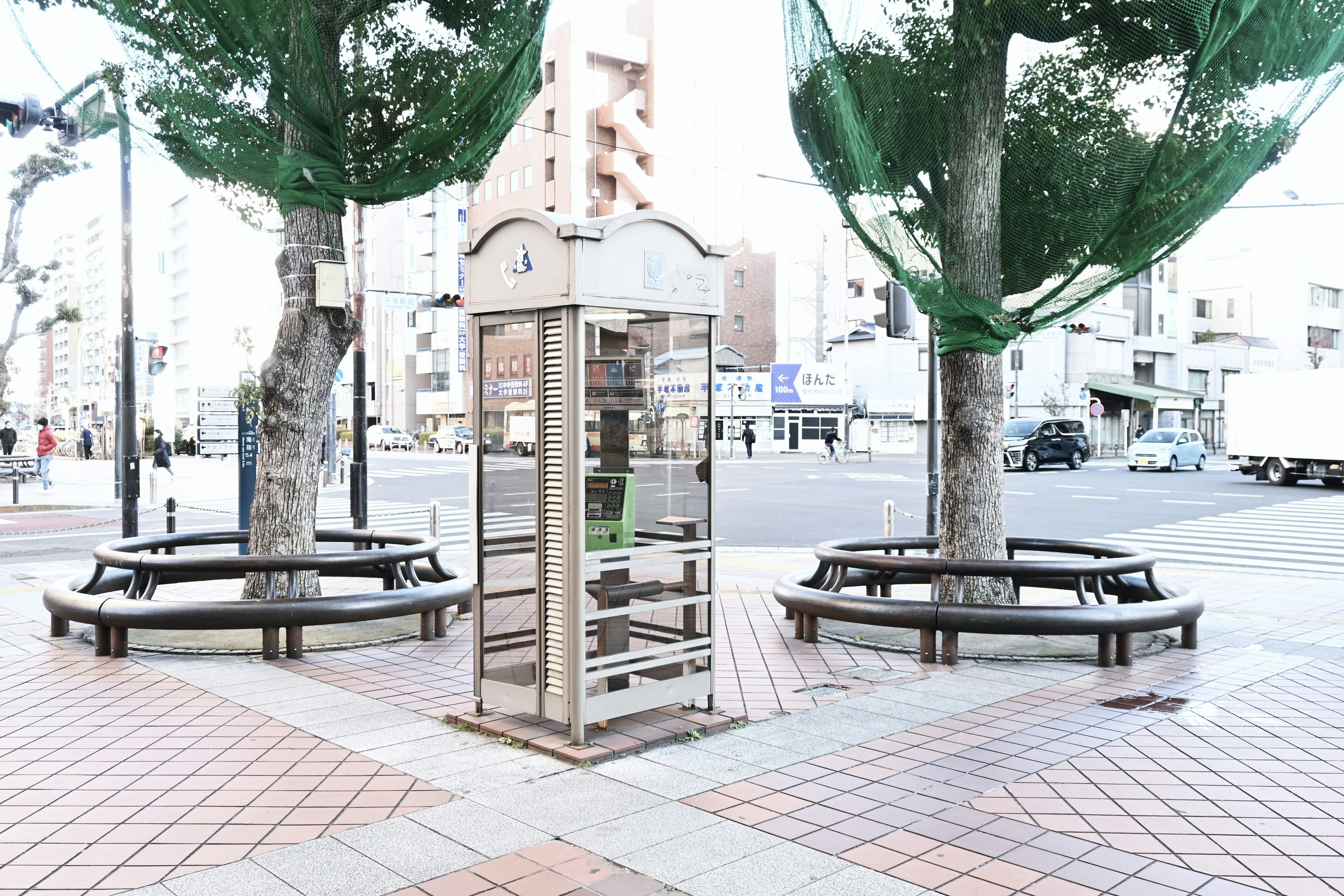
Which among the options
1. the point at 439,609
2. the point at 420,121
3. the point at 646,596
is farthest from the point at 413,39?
the point at 646,596

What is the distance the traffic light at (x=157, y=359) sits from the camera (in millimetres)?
24797

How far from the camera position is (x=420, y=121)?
829cm

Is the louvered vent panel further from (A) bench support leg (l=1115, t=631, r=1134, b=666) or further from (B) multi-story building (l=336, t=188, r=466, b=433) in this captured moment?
(B) multi-story building (l=336, t=188, r=466, b=433)

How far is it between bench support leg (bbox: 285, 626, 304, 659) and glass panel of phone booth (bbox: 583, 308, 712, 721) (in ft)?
8.70

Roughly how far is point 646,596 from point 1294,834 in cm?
307

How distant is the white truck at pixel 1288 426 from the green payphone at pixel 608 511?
2682 cm

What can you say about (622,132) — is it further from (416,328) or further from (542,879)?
(542,879)

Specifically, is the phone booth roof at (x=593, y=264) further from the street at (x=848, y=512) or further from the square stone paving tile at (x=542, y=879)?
the square stone paving tile at (x=542, y=879)

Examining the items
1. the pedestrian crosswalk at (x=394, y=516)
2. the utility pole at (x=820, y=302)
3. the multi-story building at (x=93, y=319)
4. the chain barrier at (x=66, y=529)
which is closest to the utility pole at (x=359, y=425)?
the pedestrian crosswalk at (x=394, y=516)

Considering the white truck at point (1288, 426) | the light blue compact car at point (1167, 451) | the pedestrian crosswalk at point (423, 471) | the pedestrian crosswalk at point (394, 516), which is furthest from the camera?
the light blue compact car at point (1167, 451)

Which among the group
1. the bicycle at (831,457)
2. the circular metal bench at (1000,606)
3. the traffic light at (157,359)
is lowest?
the circular metal bench at (1000,606)

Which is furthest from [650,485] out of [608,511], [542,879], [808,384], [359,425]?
[808,384]

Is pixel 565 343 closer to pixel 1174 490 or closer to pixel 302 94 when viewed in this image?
pixel 302 94

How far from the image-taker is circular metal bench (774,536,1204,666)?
23.3ft
